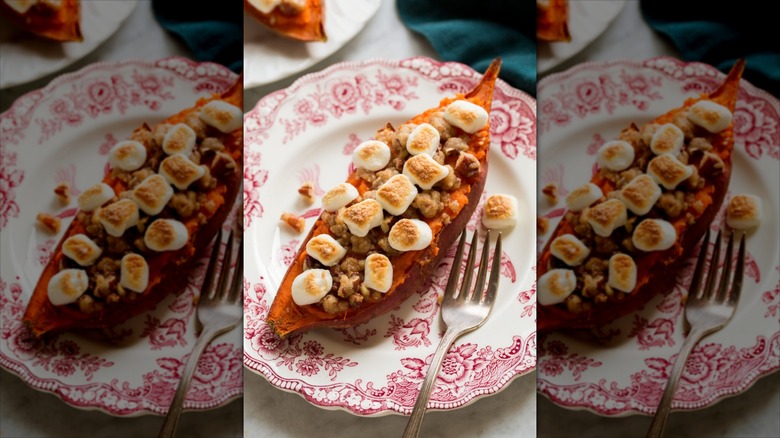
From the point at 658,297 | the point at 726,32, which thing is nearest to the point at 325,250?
the point at 658,297

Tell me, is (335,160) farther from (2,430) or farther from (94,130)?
(2,430)

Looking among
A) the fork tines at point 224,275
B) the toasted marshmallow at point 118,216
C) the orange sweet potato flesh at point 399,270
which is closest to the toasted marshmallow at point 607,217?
the orange sweet potato flesh at point 399,270

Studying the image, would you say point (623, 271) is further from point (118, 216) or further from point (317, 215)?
point (118, 216)

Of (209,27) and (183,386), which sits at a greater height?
(209,27)

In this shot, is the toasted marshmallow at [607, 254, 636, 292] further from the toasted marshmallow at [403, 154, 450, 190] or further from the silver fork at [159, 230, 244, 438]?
the silver fork at [159, 230, 244, 438]

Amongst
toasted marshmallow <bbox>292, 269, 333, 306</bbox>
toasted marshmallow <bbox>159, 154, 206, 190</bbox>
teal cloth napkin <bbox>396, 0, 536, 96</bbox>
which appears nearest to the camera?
toasted marshmallow <bbox>292, 269, 333, 306</bbox>

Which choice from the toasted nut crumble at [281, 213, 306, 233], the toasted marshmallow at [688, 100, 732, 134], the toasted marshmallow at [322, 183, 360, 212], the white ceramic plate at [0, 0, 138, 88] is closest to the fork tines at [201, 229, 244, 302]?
the toasted nut crumble at [281, 213, 306, 233]

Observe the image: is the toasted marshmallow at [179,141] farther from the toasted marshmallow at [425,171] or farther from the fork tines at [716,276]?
the fork tines at [716,276]
